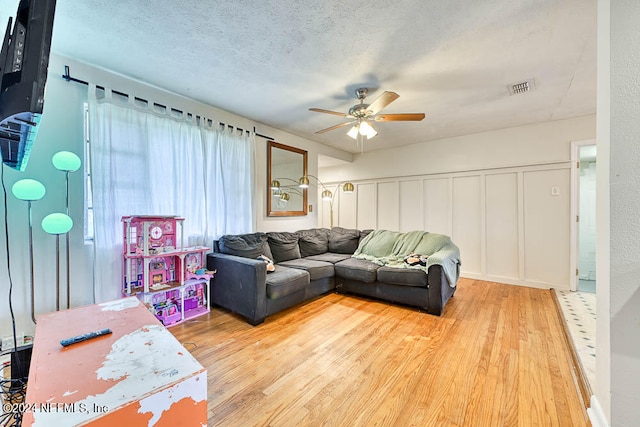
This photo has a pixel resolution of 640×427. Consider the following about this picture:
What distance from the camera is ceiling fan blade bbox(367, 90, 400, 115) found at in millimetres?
2270

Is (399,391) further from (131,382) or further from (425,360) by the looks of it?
(131,382)

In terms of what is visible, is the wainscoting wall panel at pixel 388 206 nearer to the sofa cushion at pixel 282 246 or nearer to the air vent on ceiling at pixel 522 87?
the sofa cushion at pixel 282 246

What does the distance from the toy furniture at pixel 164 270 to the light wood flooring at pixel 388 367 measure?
0.25 m

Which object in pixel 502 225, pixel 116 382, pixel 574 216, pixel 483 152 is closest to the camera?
pixel 116 382

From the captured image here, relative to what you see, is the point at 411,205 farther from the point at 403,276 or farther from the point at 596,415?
the point at 596,415

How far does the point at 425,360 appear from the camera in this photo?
78.7 inches

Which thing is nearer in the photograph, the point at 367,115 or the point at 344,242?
the point at 367,115

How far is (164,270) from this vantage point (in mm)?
2709

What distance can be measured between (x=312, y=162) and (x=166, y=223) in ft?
9.10

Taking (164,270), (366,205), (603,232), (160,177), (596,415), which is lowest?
(596,415)

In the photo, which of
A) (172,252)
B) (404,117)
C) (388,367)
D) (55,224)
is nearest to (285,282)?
(172,252)

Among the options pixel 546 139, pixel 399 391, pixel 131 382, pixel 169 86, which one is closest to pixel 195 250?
pixel 169 86

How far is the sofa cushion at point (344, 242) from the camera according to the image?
4.38 metres

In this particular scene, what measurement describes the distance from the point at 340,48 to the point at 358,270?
247 cm
